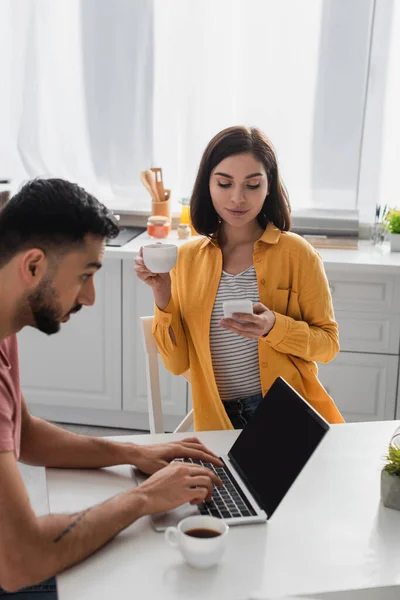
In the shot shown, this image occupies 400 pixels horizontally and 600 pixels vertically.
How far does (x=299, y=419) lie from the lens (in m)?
1.36

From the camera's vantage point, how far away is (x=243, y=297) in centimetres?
203

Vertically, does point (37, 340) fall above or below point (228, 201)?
below

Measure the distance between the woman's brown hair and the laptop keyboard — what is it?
2.77 ft

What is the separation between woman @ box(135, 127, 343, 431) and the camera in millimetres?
1977

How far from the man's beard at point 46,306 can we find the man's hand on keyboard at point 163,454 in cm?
33

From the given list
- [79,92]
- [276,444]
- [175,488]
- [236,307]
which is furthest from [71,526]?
[79,92]

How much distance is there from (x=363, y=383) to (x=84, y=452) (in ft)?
6.12

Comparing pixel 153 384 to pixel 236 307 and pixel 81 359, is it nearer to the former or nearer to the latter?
pixel 236 307

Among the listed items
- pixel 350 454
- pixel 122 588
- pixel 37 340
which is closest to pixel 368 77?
pixel 37 340

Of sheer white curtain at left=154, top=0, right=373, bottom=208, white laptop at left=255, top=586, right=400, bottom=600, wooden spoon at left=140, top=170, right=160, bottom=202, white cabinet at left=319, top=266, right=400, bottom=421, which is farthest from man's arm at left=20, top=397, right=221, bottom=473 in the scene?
sheer white curtain at left=154, top=0, right=373, bottom=208

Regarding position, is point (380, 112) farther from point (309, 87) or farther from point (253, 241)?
point (253, 241)

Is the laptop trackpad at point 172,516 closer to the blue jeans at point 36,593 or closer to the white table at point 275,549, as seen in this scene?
the white table at point 275,549

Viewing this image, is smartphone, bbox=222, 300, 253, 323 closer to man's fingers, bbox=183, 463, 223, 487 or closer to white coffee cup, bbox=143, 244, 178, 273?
white coffee cup, bbox=143, 244, 178, 273

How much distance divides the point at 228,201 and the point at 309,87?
163 centimetres
